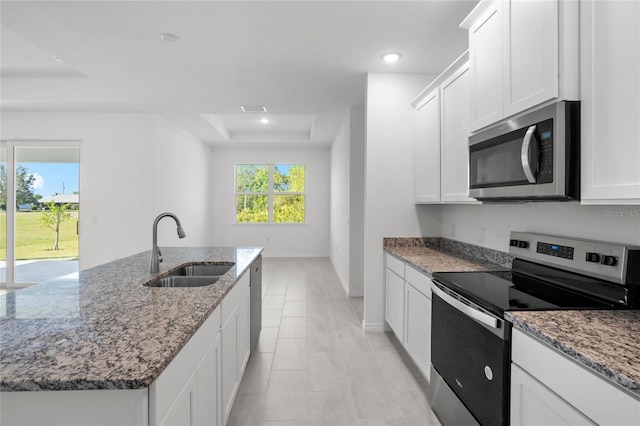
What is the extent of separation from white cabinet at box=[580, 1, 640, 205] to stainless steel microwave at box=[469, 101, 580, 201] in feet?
0.14

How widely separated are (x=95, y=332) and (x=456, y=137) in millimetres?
2398

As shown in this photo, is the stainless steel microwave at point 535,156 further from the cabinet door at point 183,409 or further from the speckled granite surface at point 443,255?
the cabinet door at point 183,409

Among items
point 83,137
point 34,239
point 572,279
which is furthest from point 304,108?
point 34,239

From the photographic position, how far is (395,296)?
2949mm

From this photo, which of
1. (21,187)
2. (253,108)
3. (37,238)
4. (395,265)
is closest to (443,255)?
(395,265)

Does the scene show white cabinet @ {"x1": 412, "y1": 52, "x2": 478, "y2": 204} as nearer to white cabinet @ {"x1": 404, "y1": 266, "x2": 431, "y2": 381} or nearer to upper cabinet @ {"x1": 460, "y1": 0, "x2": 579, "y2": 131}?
upper cabinet @ {"x1": 460, "y1": 0, "x2": 579, "y2": 131}

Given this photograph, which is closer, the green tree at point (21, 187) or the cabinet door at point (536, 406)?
the cabinet door at point (536, 406)

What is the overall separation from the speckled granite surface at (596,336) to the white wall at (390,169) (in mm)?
2062

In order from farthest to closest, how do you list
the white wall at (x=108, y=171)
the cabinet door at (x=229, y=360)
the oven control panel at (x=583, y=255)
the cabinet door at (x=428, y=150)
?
the white wall at (x=108, y=171) < the cabinet door at (x=428, y=150) < the cabinet door at (x=229, y=360) < the oven control panel at (x=583, y=255)

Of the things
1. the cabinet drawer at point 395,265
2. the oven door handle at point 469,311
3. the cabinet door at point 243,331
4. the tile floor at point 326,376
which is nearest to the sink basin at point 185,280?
the cabinet door at point 243,331

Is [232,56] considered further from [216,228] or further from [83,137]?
[216,228]

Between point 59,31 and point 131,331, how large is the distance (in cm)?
277

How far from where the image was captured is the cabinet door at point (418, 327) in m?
2.18

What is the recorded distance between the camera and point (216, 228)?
799cm
